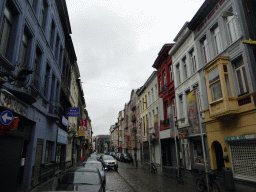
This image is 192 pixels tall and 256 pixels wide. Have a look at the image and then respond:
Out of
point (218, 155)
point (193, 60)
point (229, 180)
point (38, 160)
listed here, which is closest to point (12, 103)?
point (38, 160)

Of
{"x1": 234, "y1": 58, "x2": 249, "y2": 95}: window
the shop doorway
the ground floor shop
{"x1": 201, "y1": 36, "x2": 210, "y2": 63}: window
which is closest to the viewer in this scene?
the ground floor shop

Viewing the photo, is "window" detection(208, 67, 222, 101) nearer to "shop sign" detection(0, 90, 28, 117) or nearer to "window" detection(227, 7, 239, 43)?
"window" detection(227, 7, 239, 43)

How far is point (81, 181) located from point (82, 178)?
208 mm

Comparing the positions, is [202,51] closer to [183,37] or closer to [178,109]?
[183,37]

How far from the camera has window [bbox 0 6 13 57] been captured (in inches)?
301

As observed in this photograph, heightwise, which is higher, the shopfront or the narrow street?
the shopfront

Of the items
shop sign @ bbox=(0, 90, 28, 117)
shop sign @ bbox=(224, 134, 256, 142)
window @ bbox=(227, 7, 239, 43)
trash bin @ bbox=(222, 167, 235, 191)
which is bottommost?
trash bin @ bbox=(222, 167, 235, 191)

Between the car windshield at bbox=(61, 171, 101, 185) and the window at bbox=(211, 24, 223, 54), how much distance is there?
1151 centimetres

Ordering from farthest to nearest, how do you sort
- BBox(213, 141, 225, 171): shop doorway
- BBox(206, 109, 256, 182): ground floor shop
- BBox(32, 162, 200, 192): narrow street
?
BBox(213, 141, 225, 171): shop doorway < BBox(32, 162, 200, 192): narrow street < BBox(206, 109, 256, 182): ground floor shop

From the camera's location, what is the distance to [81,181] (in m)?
6.83

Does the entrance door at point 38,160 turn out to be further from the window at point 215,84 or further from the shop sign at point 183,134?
the window at point 215,84

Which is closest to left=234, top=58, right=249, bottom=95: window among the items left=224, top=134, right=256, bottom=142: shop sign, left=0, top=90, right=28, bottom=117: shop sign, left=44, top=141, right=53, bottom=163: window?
left=224, top=134, right=256, bottom=142: shop sign

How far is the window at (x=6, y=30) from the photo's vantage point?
25.1 ft

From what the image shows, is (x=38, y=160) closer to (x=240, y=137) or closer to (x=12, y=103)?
(x=12, y=103)
